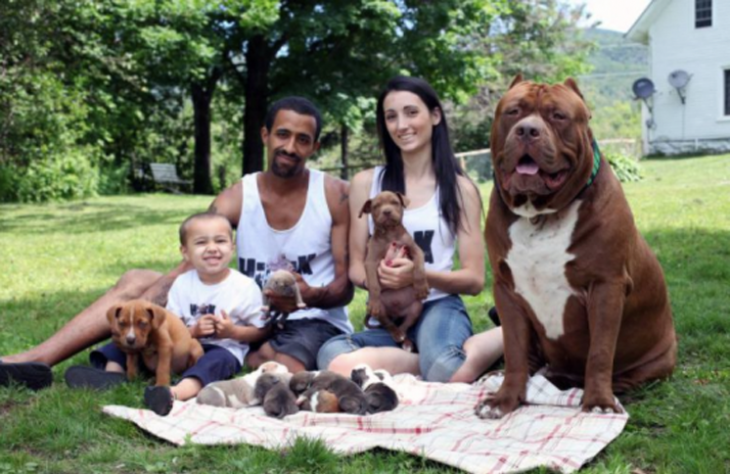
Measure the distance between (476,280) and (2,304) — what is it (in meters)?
5.44

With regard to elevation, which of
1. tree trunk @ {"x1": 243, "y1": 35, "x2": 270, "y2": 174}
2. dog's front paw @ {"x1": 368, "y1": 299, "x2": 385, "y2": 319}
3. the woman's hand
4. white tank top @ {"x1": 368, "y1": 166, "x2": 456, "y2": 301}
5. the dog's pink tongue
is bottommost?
dog's front paw @ {"x1": 368, "y1": 299, "x2": 385, "y2": 319}

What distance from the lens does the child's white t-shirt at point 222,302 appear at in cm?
536

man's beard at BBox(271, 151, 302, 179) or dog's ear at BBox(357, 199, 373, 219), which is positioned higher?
man's beard at BBox(271, 151, 302, 179)

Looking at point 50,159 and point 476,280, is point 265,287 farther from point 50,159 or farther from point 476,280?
point 50,159

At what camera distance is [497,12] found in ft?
82.3

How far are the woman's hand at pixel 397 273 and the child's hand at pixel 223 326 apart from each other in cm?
98

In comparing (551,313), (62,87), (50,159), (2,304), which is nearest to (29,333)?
(2,304)

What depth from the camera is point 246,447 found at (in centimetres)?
387

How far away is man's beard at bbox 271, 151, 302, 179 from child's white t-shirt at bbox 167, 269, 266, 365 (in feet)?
2.32

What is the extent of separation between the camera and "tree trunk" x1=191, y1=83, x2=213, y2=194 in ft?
105

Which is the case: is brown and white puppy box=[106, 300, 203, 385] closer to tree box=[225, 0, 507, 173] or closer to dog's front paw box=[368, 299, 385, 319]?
dog's front paw box=[368, 299, 385, 319]

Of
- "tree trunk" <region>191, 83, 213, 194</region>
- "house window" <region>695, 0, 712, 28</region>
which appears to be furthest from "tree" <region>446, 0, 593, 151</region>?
"tree trunk" <region>191, 83, 213, 194</region>

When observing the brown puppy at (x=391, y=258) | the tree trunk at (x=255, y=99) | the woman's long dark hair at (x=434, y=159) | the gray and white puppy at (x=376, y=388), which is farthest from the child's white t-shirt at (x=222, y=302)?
the tree trunk at (x=255, y=99)

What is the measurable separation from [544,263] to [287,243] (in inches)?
77.6
